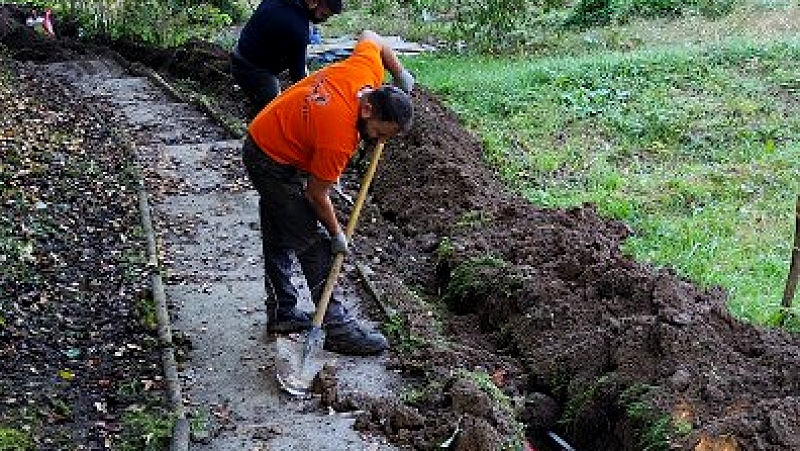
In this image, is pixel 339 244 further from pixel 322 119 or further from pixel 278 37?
pixel 278 37

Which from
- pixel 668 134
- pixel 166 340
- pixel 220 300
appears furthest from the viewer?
pixel 668 134

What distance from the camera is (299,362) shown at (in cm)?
629

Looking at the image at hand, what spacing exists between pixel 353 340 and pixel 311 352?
0.27m

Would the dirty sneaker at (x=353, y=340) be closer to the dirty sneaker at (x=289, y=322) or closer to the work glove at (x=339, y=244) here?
the dirty sneaker at (x=289, y=322)

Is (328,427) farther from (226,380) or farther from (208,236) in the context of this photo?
(208,236)

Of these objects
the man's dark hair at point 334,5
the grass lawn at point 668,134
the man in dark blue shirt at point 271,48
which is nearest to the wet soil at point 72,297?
the man in dark blue shirt at point 271,48

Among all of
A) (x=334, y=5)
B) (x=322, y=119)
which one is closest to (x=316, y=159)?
(x=322, y=119)

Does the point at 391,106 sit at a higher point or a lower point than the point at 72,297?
higher

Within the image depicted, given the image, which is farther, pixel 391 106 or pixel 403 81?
pixel 403 81

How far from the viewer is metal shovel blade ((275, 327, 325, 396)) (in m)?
6.05

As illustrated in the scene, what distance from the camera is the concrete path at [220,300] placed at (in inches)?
223

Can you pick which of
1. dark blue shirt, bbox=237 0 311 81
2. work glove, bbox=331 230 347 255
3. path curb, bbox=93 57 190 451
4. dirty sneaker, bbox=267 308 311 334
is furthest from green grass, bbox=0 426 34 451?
dark blue shirt, bbox=237 0 311 81

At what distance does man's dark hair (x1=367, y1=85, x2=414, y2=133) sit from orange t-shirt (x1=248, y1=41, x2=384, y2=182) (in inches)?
6.1

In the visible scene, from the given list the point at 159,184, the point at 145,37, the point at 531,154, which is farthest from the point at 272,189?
the point at 145,37
